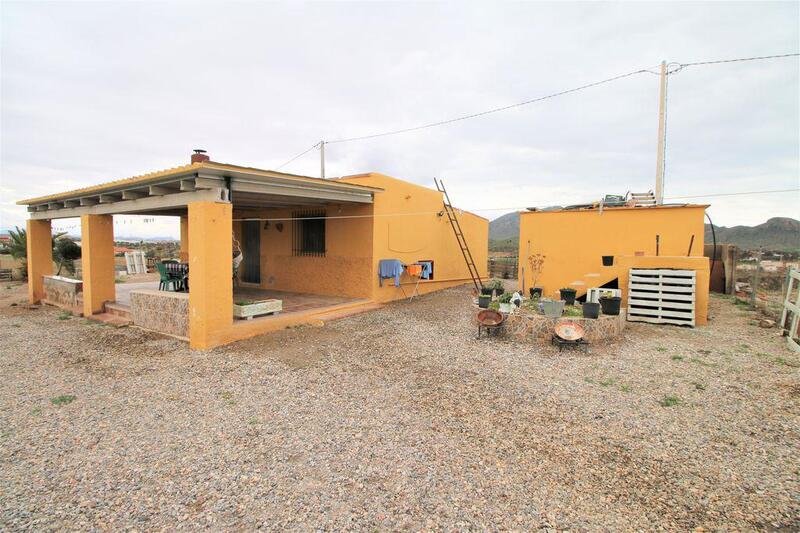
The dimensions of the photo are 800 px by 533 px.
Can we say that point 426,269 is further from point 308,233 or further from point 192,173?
point 192,173

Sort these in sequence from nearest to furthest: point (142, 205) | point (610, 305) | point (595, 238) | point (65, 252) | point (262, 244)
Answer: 1. point (610, 305)
2. point (142, 205)
3. point (595, 238)
4. point (262, 244)
5. point (65, 252)

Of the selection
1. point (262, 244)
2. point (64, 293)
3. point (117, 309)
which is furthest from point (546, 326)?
point (64, 293)

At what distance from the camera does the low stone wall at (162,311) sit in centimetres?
677

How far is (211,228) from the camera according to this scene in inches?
239

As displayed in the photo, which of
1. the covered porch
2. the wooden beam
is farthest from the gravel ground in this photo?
the wooden beam

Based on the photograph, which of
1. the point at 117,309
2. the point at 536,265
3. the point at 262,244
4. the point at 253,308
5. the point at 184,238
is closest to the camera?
the point at 253,308

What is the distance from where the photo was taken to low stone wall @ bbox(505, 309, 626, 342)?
6.48m

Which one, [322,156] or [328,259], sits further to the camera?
[322,156]

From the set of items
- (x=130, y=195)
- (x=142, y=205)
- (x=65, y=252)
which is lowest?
(x=65, y=252)

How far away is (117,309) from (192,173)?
4.78 meters

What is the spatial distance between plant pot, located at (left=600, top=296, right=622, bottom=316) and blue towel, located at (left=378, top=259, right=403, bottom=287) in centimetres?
488

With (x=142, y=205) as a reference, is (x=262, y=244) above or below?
below

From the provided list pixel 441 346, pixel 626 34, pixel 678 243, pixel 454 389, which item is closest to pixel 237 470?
pixel 454 389

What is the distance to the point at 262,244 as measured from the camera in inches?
479
